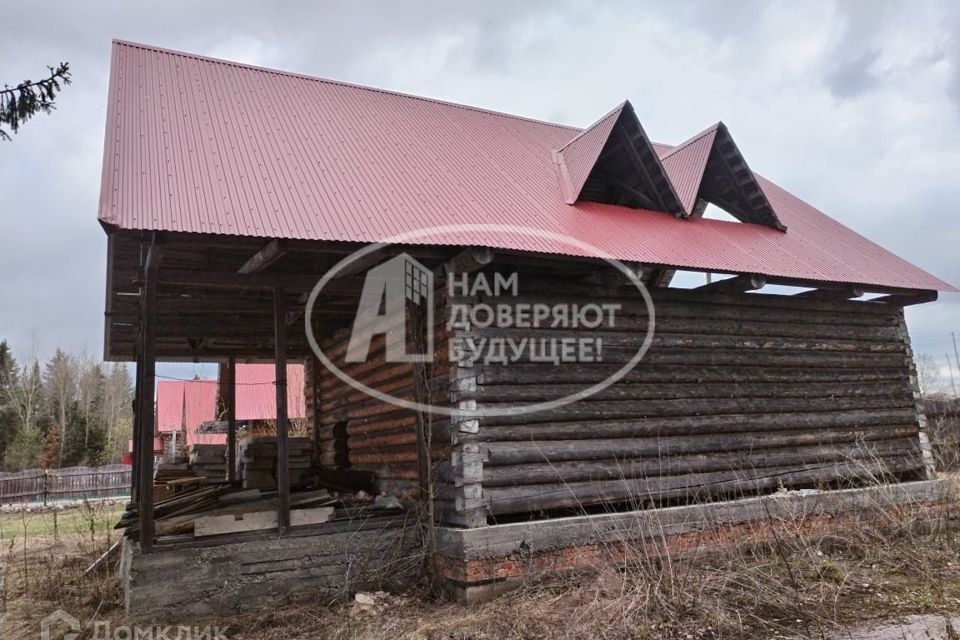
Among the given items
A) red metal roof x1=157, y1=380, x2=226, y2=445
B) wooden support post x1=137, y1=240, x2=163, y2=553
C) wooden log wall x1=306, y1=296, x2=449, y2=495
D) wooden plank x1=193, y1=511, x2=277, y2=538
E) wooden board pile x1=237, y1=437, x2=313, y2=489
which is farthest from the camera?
red metal roof x1=157, y1=380, x2=226, y2=445

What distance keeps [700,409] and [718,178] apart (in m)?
4.55

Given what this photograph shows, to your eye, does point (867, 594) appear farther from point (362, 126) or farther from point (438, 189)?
point (362, 126)

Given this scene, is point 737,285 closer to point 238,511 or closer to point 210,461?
point 238,511

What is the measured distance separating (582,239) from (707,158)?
3732mm

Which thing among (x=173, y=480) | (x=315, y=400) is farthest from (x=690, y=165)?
(x=173, y=480)

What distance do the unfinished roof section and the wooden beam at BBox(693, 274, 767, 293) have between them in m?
1.49

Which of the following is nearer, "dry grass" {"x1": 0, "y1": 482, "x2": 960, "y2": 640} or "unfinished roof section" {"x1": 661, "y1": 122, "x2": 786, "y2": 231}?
"dry grass" {"x1": 0, "y1": 482, "x2": 960, "y2": 640}

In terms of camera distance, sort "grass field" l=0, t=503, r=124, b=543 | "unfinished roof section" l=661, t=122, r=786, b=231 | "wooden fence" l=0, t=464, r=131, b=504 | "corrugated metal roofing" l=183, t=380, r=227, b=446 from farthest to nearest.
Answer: "corrugated metal roofing" l=183, t=380, r=227, b=446 < "wooden fence" l=0, t=464, r=131, b=504 < "grass field" l=0, t=503, r=124, b=543 < "unfinished roof section" l=661, t=122, r=786, b=231

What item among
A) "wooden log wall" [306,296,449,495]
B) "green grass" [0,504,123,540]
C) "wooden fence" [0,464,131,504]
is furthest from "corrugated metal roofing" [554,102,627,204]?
"wooden fence" [0,464,131,504]

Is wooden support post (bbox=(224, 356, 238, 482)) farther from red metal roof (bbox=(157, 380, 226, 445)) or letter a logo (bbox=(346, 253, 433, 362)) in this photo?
red metal roof (bbox=(157, 380, 226, 445))

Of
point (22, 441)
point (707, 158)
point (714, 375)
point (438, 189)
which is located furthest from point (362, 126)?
point (22, 441)

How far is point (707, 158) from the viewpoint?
36.3 feet

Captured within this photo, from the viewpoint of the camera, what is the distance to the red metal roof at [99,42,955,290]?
292 inches

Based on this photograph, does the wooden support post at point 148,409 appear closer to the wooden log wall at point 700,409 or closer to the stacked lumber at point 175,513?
the stacked lumber at point 175,513
